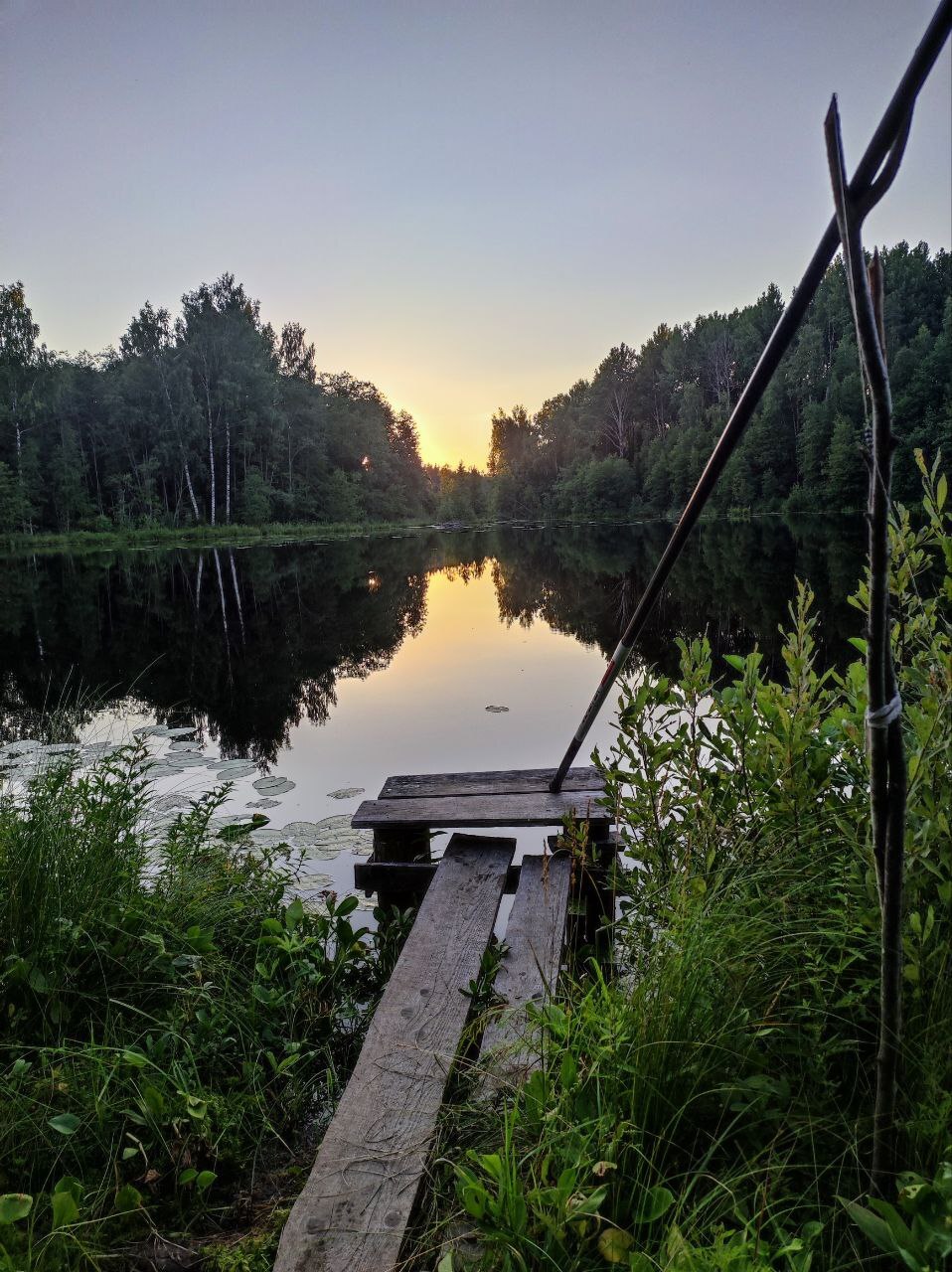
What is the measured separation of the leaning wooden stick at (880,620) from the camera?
96 centimetres

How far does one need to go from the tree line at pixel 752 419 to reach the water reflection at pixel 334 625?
2231 cm

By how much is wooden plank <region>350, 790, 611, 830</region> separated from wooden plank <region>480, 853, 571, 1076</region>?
22cm

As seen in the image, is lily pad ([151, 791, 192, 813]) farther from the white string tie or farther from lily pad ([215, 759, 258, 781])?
the white string tie

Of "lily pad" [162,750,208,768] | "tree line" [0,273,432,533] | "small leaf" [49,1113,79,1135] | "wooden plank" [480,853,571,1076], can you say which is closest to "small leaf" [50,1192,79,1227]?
"small leaf" [49,1113,79,1135]

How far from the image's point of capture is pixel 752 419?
160 feet

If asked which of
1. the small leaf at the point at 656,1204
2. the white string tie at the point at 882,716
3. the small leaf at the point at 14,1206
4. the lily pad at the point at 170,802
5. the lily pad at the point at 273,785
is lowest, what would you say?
the lily pad at the point at 273,785

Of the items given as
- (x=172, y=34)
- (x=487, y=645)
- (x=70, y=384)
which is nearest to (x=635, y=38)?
(x=487, y=645)

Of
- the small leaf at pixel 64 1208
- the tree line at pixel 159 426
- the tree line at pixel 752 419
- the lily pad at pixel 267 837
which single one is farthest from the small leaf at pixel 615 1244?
the tree line at pixel 159 426

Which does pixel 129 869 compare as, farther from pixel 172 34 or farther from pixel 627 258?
pixel 627 258

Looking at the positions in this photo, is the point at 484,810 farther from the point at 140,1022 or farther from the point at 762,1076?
the point at 762,1076

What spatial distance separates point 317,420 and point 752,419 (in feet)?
108

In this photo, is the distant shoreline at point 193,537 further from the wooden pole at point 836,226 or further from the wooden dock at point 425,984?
the wooden pole at point 836,226

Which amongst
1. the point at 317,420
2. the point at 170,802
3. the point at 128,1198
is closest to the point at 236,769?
the point at 170,802

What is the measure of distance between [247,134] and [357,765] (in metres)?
16.6
